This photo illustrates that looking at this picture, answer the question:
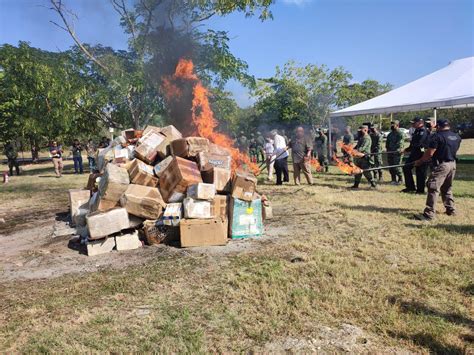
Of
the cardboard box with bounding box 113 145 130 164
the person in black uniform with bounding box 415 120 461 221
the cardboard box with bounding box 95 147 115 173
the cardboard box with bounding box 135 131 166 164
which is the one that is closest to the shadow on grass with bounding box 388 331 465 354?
the person in black uniform with bounding box 415 120 461 221

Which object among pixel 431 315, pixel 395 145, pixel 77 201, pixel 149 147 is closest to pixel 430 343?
pixel 431 315

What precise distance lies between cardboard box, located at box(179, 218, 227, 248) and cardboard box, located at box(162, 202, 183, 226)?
130 millimetres

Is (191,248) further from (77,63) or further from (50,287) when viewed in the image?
(77,63)

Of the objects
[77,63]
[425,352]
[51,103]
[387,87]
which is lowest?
[425,352]

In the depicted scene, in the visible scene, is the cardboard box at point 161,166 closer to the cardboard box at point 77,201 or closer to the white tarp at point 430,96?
the cardboard box at point 77,201

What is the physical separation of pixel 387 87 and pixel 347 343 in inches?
1803

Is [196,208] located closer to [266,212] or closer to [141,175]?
[141,175]

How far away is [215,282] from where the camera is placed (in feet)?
13.5

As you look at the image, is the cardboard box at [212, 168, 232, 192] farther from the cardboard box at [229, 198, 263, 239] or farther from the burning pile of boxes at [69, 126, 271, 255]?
the cardboard box at [229, 198, 263, 239]

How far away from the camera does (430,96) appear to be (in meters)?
13.2

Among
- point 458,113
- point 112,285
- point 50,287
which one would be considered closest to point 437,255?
point 112,285

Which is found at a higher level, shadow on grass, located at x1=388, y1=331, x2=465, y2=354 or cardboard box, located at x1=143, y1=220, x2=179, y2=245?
cardboard box, located at x1=143, y1=220, x2=179, y2=245

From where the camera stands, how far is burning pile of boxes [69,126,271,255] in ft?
17.3

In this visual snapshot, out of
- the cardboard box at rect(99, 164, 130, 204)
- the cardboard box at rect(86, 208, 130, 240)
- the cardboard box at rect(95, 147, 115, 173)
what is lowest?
the cardboard box at rect(86, 208, 130, 240)
